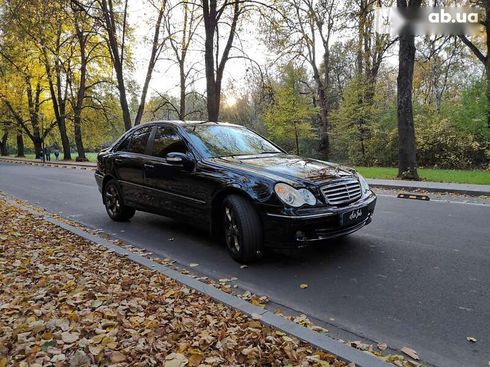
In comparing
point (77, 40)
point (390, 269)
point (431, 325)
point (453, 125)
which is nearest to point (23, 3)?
point (390, 269)

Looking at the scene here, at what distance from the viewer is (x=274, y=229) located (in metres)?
4.41

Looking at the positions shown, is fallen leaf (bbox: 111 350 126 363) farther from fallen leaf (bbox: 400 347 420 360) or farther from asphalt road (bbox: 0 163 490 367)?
fallen leaf (bbox: 400 347 420 360)

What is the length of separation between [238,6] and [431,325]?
18244 mm

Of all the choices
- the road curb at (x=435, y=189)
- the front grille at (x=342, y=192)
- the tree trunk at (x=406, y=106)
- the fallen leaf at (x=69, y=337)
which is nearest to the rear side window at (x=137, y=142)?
the front grille at (x=342, y=192)

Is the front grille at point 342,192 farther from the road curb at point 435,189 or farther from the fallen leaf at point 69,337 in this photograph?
the road curb at point 435,189

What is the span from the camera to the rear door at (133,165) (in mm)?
6512

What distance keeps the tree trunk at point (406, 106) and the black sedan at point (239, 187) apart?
8578 mm

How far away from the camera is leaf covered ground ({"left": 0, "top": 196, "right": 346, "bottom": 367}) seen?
108 inches

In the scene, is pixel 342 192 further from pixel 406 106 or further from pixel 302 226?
pixel 406 106

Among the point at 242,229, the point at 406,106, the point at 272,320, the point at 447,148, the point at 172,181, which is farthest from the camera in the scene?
the point at 447,148

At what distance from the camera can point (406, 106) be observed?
13352 mm

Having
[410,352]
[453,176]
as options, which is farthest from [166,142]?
[453,176]

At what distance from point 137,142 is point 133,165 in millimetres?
432

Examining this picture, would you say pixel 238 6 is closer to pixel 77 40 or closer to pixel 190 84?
pixel 190 84
